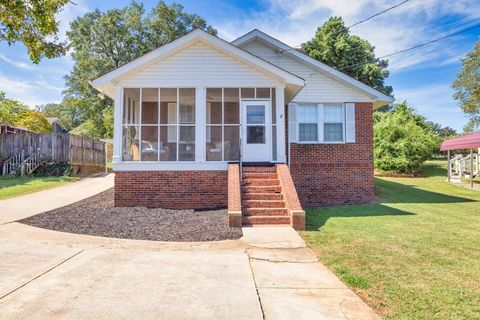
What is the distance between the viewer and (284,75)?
10398 mm

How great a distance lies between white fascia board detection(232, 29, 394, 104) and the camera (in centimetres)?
1275

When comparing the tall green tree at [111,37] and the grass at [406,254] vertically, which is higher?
the tall green tree at [111,37]

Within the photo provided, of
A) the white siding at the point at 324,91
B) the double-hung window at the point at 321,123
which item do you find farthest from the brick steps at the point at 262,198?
the white siding at the point at 324,91

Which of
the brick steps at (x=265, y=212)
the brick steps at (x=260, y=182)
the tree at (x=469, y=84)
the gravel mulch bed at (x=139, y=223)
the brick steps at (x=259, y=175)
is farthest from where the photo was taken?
the tree at (x=469, y=84)

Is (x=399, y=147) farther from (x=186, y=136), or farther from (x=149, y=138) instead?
(x=149, y=138)

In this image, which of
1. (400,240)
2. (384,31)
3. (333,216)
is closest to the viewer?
(400,240)

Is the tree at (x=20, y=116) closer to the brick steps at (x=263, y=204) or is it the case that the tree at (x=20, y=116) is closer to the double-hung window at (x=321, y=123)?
the double-hung window at (x=321, y=123)


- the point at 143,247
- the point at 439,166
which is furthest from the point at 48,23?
the point at 439,166

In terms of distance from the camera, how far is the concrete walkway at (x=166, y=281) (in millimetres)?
3527

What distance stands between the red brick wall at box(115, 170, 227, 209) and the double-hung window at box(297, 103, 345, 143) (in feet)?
14.7

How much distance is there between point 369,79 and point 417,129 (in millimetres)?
10243

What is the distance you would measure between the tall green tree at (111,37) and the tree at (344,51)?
49.1 feet

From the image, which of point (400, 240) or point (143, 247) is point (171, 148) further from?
point (400, 240)

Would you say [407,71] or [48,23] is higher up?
[407,71]
